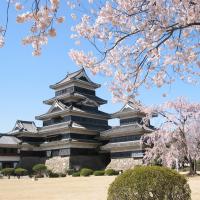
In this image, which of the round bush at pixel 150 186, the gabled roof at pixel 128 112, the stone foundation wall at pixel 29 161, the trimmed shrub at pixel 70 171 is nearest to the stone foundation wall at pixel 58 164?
the trimmed shrub at pixel 70 171

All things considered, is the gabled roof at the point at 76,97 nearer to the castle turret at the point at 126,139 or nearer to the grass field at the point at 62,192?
the castle turret at the point at 126,139

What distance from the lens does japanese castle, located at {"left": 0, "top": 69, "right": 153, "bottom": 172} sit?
46469mm

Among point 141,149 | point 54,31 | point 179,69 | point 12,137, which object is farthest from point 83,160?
point 54,31

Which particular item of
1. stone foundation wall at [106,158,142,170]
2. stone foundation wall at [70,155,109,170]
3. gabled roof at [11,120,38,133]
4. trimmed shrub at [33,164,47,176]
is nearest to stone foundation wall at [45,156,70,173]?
stone foundation wall at [70,155,109,170]

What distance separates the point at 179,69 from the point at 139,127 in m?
35.3

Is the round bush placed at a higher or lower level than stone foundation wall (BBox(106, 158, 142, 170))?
lower

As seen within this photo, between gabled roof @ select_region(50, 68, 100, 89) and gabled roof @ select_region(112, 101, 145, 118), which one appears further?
gabled roof @ select_region(50, 68, 100, 89)

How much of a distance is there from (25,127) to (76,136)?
33.5 feet

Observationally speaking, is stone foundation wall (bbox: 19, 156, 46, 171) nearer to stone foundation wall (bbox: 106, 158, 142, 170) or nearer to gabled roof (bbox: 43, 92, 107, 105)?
gabled roof (bbox: 43, 92, 107, 105)

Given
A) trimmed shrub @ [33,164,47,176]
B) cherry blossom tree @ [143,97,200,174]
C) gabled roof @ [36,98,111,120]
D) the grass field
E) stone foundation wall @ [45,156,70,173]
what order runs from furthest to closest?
1. gabled roof @ [36,98,111,120]
2. stone foundation wall @ [45,156,70,173]
3. trimmed shrub @ [33,164,47,176]
4. cherry blossom tree @ [143,97,200,174]
5. the grass field

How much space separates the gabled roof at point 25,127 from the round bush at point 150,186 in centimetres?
4577

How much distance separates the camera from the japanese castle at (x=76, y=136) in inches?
1829

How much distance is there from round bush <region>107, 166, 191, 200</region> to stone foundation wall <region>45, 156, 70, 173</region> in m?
38.6

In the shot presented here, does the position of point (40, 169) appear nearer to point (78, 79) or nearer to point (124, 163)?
point (124, 163)
